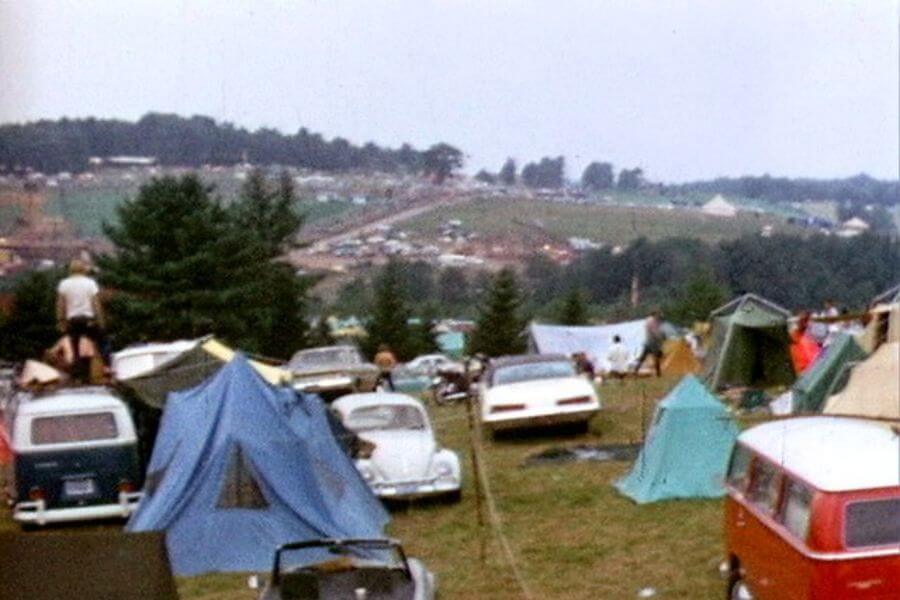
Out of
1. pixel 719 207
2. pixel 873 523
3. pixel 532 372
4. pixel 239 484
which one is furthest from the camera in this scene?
pixel 532 372

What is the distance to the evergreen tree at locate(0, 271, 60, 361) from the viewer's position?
11.9 m

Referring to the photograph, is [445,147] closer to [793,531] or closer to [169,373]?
[169,373]

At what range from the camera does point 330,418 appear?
11.2 metres

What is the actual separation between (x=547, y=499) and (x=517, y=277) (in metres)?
8.02

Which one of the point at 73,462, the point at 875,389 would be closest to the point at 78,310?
the point at 73,462

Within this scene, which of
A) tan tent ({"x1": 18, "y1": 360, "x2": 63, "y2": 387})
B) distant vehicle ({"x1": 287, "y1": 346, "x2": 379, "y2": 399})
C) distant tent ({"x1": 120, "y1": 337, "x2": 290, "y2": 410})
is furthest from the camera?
distant vehicle ({"x1": 287, "y1": 346, "x2": 379, "y2": 399})

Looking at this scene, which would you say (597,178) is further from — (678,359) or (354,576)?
(678,359)

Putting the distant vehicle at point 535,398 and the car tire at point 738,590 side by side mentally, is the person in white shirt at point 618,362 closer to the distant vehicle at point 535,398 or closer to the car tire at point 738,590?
the distant vehicle at point 535,398

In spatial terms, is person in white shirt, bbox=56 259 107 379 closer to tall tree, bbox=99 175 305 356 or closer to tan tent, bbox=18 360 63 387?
tan tent, bbox=18 360 63 387

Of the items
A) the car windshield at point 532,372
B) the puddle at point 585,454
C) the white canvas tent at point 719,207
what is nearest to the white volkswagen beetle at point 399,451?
the puddle at point 585,454

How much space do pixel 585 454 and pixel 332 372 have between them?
227 inches

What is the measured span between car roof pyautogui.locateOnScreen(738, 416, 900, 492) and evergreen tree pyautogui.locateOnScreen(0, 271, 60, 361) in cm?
670

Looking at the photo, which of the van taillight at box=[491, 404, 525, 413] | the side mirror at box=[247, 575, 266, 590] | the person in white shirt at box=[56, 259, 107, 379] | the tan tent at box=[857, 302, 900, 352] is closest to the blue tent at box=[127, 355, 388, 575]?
the person in white shirt at box=[56, 259, 107, 379]

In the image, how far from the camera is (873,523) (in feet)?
19.6
